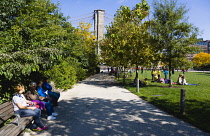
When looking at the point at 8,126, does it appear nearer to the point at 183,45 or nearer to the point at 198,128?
the point at 198,128

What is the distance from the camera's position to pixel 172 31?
13.0m

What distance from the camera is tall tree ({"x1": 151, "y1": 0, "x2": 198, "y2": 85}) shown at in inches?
504

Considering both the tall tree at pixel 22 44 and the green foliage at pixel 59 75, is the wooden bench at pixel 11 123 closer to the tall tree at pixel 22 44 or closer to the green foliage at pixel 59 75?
the tall tree at pixel 22 44

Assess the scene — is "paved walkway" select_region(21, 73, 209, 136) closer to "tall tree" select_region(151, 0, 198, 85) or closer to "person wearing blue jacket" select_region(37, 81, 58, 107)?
"person wearing blue jacket" select_region(37, 81, 58, 107)

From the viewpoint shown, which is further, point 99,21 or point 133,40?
point 99,21

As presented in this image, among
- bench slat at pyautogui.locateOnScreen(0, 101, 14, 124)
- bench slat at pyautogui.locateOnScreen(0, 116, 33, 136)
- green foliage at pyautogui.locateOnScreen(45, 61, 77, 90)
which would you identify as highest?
green foliage at pyautogui.locateOnScreen(45, 61, 77, 90)

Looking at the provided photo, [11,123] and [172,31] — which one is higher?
[172,31]

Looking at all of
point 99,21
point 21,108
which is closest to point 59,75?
point 21,108

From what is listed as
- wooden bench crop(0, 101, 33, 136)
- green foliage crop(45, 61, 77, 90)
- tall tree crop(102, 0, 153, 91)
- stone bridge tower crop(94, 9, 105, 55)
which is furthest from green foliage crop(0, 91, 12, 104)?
stone bridge tower crop(94, 9, 105, 55)

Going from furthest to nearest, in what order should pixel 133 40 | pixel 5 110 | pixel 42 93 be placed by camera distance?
pixel 133 40 → pixel 42 93 → pixel 5 110

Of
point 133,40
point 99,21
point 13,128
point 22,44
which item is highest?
point 99,21

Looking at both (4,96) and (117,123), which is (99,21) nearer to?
(4,96)

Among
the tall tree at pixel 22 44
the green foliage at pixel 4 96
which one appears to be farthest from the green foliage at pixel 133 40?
the green foliage at pixel 4 96

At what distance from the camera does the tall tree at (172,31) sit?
504 inches
